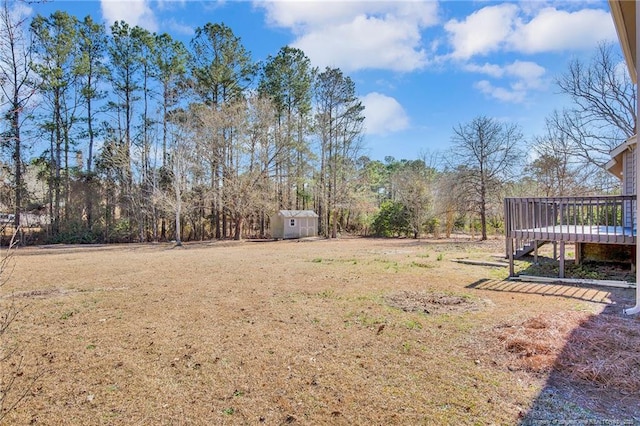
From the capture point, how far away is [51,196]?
65.5 ft

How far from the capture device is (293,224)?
2272 cm

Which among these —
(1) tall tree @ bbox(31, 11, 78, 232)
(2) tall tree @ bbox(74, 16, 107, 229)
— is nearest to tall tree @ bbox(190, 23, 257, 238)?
(2) tall tree @ bbox(74, 16, 107, 229)

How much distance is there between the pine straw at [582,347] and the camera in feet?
9.09

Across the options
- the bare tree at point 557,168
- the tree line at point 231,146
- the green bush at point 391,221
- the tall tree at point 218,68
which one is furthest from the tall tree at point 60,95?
the bare tree at point 557,168

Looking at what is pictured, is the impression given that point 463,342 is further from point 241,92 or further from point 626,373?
point 241,92

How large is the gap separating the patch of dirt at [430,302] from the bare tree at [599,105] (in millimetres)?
15791

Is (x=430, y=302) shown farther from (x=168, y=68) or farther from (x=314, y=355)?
(x=168, y=68)

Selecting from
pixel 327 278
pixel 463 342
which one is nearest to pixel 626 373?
pixel 463 342

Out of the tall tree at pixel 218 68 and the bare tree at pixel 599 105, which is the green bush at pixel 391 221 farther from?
the tall tree at pixel 218 68

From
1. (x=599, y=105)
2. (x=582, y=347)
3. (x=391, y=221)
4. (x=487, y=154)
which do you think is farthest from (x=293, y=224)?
(x=582, y=347)

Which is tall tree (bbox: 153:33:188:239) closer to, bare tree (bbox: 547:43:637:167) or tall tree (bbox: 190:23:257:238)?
tall tree (bbox: 190:23:257:238)

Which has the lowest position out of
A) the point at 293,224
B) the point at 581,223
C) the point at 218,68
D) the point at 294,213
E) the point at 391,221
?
the point at 293,224

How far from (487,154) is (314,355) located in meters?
17.3

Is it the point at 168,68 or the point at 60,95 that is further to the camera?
the point at 168,68
